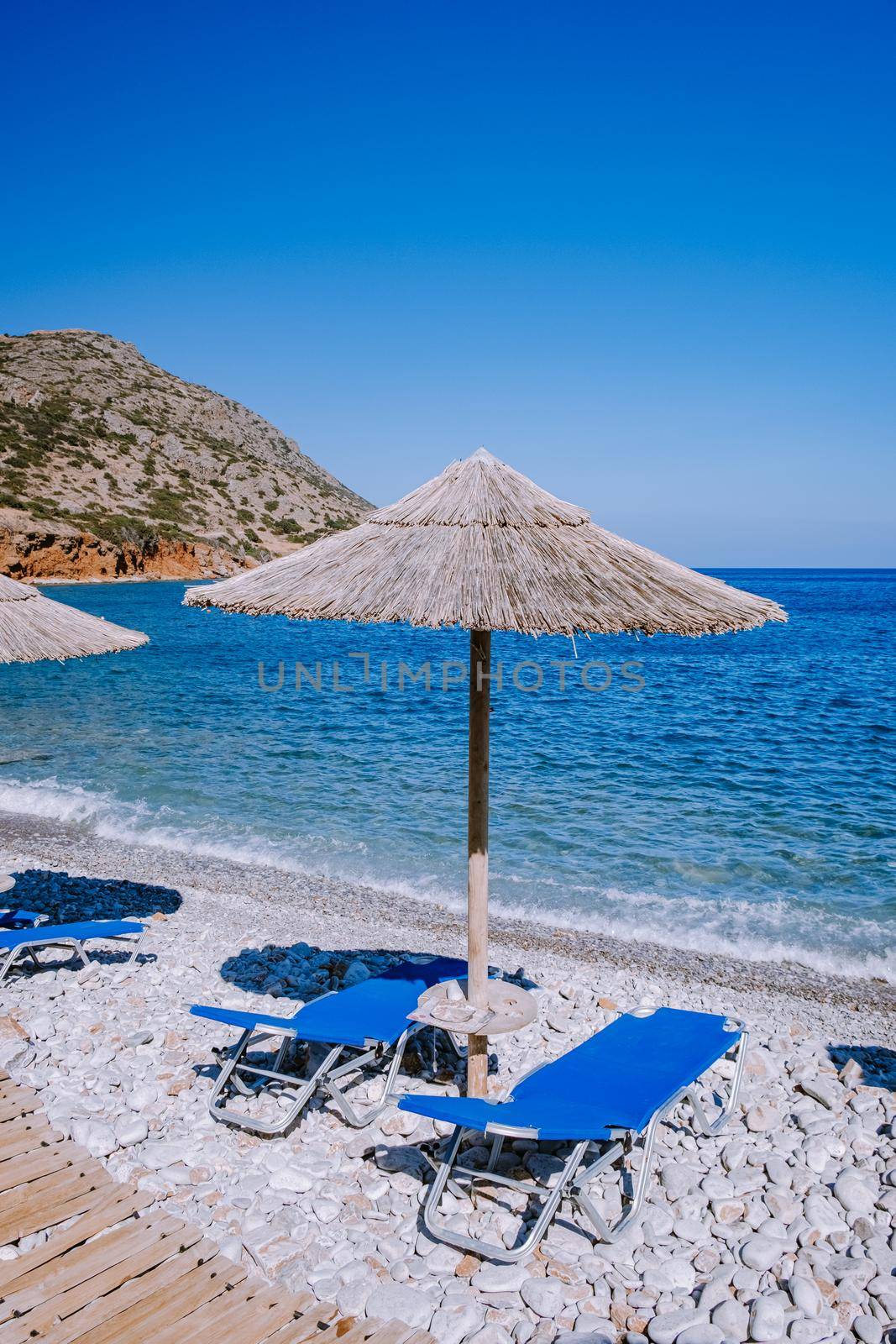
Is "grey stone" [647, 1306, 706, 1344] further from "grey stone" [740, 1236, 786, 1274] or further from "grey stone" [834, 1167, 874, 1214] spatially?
"grey stone" [834, 1167, 874, 1214]

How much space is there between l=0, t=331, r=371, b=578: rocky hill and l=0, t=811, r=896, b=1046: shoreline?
36369 mm

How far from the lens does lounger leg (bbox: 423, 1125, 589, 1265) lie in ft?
10.8

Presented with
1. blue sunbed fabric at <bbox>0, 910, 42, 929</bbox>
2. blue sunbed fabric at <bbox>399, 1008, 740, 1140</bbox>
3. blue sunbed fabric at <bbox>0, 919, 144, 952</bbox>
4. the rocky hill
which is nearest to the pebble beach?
blue sunbed fabric at <bbox>0, 919, 144, 952</bbox>

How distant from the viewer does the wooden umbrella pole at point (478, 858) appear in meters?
4.25

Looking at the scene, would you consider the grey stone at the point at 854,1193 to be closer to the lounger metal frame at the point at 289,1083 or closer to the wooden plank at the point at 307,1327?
the lounger metal frame at the point at 289,1083

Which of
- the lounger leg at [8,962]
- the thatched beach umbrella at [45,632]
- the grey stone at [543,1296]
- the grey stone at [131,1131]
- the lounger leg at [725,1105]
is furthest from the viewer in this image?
the thatched beach umbrella at [45,632]

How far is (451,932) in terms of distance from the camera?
8.27 m

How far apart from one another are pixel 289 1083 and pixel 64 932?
240 centimetres

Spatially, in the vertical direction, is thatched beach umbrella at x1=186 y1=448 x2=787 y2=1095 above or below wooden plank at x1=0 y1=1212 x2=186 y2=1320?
above

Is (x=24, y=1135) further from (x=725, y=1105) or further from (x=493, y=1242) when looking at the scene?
(x=725, y=1105)

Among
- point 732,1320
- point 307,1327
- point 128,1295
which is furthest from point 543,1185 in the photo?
point 128,1295

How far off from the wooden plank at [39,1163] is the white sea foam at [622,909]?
5.47 meters

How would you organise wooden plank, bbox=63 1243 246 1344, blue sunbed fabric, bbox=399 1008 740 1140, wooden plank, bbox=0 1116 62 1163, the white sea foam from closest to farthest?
1. wooden plank, bbox=63 1243 246 1344
2. blue sunbed fabric, bbox=399 1008 740 1140
3. wooden plank, bbox=0 1116 62 1163
4. the white sea foam

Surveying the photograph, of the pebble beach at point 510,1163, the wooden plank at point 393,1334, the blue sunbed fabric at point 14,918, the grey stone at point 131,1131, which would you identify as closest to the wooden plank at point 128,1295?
the pebble beach at point 510,1163
